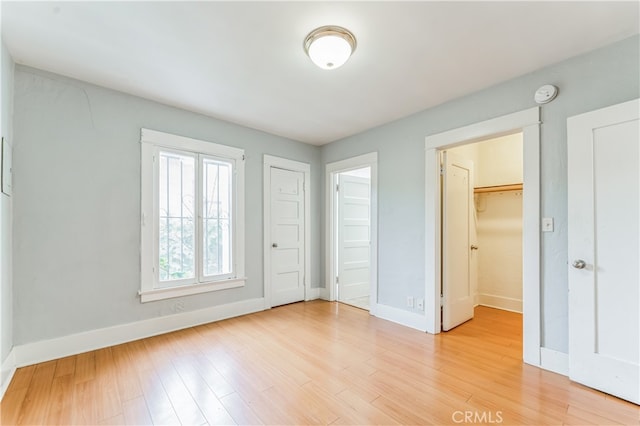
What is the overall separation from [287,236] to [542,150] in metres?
3.18

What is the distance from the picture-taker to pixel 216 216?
3.51 meters

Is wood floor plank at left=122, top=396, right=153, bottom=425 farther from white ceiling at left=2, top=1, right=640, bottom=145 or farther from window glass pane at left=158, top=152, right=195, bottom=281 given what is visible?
white ceiling at left=2, top=1, right=640, bottom=145

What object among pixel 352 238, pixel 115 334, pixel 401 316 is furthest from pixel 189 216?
pixel 401 316

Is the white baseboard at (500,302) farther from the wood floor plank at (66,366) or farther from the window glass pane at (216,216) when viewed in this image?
the wood floor plank at (66,366)

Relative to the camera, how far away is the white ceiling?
174 centimetres

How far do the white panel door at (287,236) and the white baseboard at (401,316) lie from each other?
1.29 metres

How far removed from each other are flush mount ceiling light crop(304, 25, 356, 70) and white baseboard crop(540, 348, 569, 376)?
112 inches

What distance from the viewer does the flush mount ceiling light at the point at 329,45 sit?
6.23 feet

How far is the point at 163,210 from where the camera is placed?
3.10 meters

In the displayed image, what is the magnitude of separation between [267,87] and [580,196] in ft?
9.13

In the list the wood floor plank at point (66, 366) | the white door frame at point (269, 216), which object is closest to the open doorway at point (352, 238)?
the white door frame at point (269, 216)

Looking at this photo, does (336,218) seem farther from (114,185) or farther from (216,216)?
(114,185)

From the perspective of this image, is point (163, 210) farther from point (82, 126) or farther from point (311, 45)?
point (311, 45)

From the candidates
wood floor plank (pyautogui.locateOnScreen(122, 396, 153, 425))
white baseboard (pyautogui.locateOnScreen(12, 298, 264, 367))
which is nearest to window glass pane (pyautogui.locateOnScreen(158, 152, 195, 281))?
white baseboard (pyautogui.locateOnScreen(12, 298, 264, 367))
